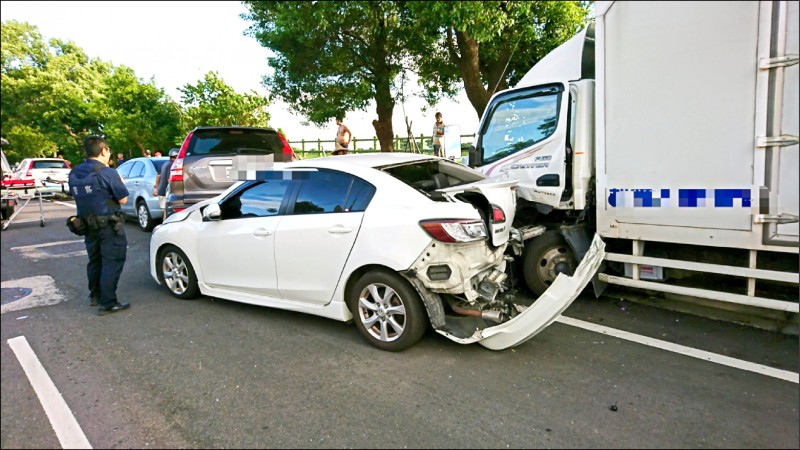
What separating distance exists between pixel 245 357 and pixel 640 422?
2.85 meters

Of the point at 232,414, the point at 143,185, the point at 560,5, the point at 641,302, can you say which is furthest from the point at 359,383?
the point at 560,5

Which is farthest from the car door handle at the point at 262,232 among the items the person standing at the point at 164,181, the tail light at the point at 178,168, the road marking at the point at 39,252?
the road marking at the point at 39,252

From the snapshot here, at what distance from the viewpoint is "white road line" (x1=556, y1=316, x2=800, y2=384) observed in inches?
129

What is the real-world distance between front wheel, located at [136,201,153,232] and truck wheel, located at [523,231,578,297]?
324 inches

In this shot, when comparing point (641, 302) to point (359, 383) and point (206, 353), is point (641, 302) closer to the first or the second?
point (359, 383)

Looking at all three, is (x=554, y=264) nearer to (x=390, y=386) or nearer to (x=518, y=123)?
(x=518, y=123)

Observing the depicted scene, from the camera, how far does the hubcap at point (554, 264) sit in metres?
4.98

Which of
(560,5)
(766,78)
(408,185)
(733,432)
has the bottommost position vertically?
(733,432)

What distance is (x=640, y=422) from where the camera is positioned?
271cm

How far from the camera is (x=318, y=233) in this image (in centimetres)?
398

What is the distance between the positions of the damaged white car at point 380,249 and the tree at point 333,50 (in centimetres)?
148

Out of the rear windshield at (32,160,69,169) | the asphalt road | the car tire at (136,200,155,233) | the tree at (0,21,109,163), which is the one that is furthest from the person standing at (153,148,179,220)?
the rear windshield at (32,160,69,169)

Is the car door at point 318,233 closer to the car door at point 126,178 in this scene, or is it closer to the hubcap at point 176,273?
the hubcap at point 176,273

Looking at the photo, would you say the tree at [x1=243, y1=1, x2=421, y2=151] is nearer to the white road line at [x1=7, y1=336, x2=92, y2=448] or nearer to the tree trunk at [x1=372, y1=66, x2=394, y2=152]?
the tree trunk at [x1=372, y1=66, x2=394, y2=152]
